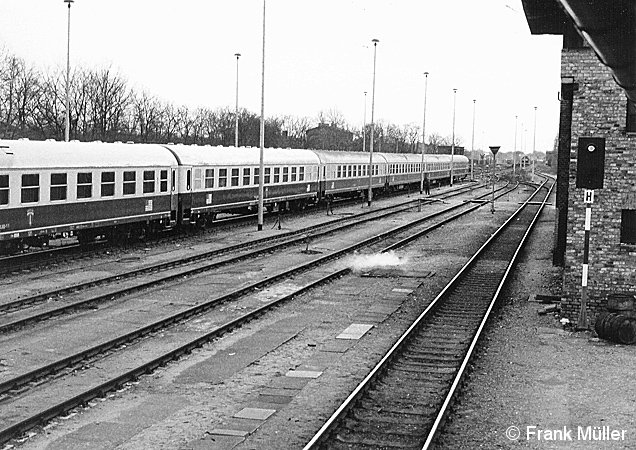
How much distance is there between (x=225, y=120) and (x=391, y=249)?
64.8 metres

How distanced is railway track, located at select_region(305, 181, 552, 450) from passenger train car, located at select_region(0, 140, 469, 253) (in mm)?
10825

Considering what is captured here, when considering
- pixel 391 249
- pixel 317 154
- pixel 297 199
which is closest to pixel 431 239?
pixel 391 249

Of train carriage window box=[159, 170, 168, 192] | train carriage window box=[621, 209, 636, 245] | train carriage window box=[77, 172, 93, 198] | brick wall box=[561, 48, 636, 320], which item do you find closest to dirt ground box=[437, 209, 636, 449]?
brick wall box=[561, 48, 636, 320]

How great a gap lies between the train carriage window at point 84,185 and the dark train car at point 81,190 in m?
0.03

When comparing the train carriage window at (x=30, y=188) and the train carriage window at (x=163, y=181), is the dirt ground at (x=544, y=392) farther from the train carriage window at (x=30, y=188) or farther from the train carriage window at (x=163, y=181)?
the train carriage window at (x=163, y=181)

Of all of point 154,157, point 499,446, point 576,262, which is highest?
point 154,157

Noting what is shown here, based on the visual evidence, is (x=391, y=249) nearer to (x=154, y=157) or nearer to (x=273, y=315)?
(x=154, y=157)

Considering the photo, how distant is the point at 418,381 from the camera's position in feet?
41.2

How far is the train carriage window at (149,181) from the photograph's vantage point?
93.5ft

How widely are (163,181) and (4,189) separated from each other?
8931 millimetres

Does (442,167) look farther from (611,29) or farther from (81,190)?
(611,29)

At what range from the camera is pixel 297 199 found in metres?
45.4

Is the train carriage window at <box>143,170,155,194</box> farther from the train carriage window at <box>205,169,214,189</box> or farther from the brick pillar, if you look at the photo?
the brick pillar

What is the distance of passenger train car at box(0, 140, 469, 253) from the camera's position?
22.1 meters
